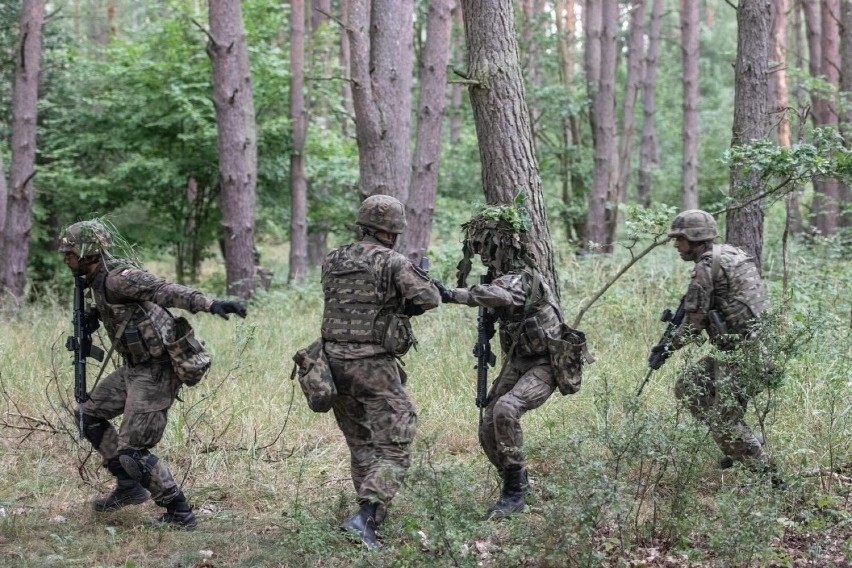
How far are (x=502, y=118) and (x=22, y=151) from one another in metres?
9.06

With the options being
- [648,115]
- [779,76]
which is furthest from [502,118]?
[779,76]

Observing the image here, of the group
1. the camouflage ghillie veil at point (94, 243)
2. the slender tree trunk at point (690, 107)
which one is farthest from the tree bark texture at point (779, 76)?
the camouflage ghillie veil at point (94, 243)

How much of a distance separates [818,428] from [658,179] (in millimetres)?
19881

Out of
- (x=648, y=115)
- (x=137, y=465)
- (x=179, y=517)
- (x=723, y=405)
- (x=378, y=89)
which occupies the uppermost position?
(x=648, y=115)

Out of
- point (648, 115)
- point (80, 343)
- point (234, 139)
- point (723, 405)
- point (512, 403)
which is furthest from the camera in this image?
point (648, 115)

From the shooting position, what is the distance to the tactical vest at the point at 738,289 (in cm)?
598

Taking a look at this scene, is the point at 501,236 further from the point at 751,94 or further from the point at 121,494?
the point at 751,94

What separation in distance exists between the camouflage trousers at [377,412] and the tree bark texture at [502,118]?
2.14 meters

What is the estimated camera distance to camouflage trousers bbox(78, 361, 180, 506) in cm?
574

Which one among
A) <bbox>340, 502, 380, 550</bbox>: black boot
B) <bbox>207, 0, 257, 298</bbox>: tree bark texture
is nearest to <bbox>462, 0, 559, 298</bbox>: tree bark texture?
<bbox>340, 502, 380, 550</bbox>: black boot

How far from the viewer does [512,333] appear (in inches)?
232

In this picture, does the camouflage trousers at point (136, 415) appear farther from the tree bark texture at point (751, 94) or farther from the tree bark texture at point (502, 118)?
the tree bark texture at point (751, 94)

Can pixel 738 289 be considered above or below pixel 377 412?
above

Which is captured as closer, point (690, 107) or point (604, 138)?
point (604, 138)
